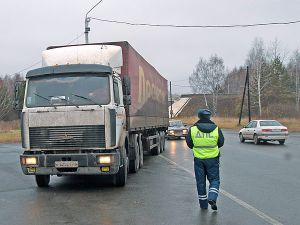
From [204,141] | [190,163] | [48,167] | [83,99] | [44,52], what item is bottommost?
[190,163]

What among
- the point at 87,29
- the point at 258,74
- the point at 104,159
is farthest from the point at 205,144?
the point at 258,74

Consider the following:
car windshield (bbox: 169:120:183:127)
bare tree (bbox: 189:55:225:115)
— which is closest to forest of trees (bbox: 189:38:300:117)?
bare tree (bbox: 189:55:225:115)

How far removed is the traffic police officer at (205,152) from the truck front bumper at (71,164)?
6.93 feet

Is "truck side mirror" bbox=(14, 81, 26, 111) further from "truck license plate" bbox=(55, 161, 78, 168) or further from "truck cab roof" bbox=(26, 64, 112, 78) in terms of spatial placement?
"truck license plate" bbox=(55, 161, 78, 168)

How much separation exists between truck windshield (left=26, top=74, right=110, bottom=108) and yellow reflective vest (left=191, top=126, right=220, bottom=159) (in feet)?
8.32

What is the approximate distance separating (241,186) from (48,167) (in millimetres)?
4416

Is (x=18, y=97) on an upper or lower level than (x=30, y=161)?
upper

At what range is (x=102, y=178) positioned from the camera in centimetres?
1159

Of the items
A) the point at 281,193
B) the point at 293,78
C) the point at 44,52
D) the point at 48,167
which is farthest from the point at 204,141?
the point at 293,78

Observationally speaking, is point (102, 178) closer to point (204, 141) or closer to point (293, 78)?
point (204, 141)

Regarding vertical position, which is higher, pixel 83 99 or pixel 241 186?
pixel 83 99

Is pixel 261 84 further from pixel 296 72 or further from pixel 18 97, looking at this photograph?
pixel 18 97

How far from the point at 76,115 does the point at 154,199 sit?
2.40 m

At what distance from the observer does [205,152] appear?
7.50 m
